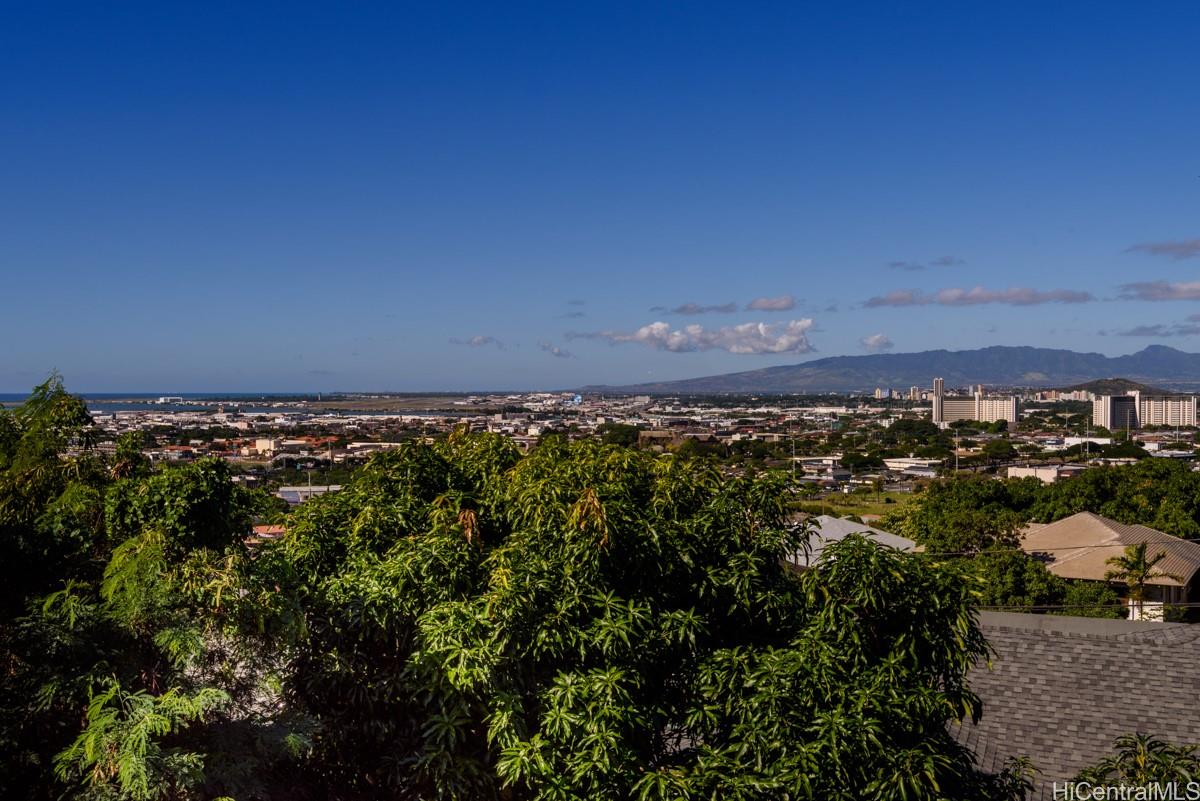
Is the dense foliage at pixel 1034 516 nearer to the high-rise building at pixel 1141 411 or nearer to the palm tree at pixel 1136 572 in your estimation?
the palm tree at pixel 1136 572

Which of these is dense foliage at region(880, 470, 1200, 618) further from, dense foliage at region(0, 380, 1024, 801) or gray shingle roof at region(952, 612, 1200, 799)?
dense foliage at region(0, 380, 1024, 801)

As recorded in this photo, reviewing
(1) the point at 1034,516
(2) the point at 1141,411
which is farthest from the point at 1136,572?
(2) the point at 1141,411

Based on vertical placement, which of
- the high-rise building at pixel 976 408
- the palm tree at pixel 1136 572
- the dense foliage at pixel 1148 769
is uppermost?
the high-rise building at pixel 976 408

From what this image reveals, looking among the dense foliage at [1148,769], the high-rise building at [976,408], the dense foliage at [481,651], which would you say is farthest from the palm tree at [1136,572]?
the high-rise building at [976,408]

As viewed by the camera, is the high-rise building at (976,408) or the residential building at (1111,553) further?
the high-rise building at (976,408)

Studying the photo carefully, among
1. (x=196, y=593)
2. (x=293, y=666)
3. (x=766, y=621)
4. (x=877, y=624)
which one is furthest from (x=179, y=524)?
(x=877, y=624)

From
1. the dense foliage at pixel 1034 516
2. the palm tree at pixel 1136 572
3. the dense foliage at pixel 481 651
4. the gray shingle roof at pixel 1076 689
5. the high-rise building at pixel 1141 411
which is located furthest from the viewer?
the high-rise building at pixel 1141 411
